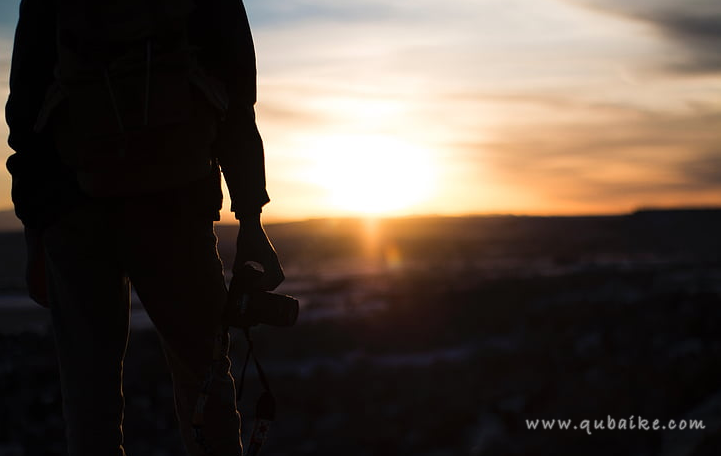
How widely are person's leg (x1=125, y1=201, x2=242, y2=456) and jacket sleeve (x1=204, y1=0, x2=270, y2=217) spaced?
0.16m

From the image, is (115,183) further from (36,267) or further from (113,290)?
(36,267)

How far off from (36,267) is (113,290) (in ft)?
0.87

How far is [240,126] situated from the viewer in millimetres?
2342

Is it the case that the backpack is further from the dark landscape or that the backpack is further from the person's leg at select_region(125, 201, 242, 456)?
the dark landscape

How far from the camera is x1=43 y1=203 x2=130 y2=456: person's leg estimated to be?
2.10 meters

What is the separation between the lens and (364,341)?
20641mm

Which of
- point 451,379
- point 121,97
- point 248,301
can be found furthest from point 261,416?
point 451,379

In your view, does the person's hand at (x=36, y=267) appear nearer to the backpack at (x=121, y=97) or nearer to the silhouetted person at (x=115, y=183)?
the silhouetted person at (x=115, y=183)

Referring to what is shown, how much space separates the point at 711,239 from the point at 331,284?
248 feet

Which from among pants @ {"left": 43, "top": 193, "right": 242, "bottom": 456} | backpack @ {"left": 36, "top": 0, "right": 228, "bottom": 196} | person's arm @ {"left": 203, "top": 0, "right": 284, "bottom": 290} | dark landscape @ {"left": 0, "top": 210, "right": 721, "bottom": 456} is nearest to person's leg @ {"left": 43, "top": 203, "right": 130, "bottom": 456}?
pants @ {"left": 43, "top": 193, "right": 242, "bottom": 456}

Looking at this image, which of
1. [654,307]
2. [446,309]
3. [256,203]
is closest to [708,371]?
Result: [256,203]

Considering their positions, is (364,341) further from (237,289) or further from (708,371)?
(237,289)

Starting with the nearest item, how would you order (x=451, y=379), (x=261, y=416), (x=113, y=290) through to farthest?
(x=113, y=290)
(x=261, y=416)
(x=451, y=379)

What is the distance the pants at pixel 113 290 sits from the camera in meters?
2.10
